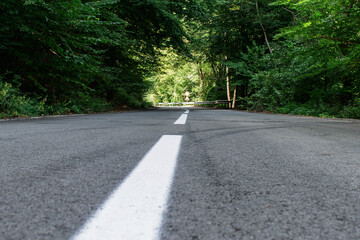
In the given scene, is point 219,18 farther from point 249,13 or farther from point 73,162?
point 73,162

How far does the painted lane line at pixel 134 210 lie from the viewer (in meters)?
0.83

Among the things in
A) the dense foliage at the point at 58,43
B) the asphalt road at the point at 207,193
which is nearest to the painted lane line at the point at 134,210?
the asphalt road at the point at 207,193

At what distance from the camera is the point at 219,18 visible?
20.0m

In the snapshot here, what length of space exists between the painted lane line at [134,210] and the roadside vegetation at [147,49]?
22.1 feet

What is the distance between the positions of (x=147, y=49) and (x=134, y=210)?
16044 mm

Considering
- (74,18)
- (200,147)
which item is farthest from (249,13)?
(200,147)

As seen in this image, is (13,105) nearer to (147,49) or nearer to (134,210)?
(134,210)

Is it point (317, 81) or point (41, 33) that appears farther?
point (317, 81)

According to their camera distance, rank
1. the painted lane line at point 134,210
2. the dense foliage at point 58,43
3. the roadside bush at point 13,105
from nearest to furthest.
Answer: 1. the painted lane line at point 134,210
2. the roadside bush at point 13,105
3. the dense foliage at point 58,43

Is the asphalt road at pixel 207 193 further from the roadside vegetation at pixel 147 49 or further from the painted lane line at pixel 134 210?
the roadside vegetation at pixel 147 49

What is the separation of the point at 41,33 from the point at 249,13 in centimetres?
1538

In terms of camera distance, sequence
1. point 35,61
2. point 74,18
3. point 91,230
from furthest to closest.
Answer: point 35,61, point 74,18, point 91,230

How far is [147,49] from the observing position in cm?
1616

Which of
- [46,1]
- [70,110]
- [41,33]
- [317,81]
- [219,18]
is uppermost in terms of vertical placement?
[219,18]
